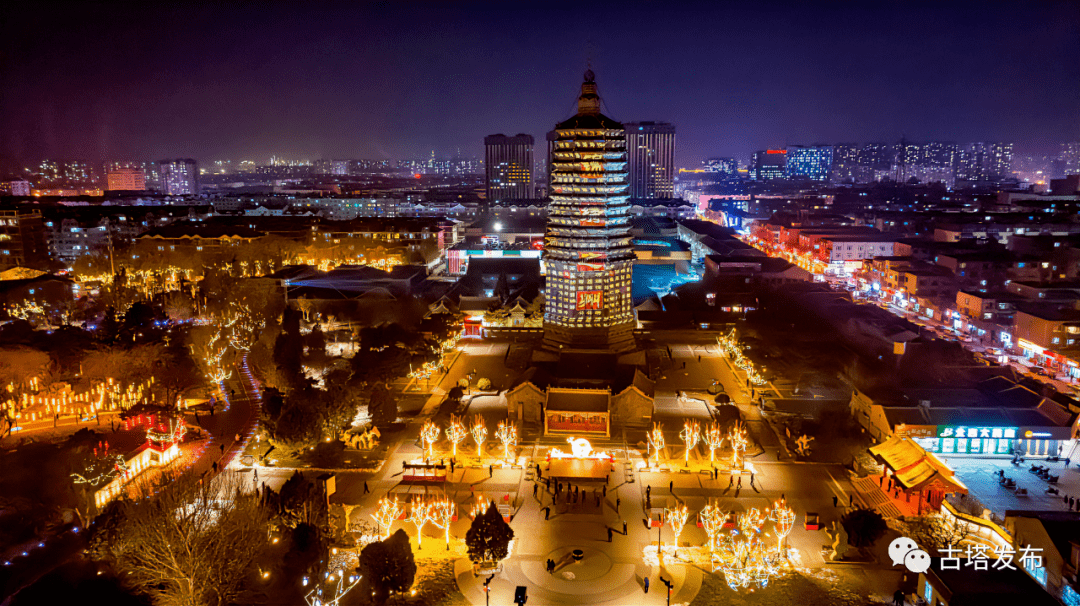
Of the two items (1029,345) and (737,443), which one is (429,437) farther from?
(1029,345)

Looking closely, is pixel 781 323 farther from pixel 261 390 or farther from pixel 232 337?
pixel 232 337

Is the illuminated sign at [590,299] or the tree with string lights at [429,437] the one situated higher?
the illuminated sign at [590,299]

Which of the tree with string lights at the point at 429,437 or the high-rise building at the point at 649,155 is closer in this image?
the tree with string lights at the point at 429,437

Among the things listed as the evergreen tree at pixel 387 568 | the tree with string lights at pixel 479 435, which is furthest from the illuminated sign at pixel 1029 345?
the evergreen tree at pixel 387 568

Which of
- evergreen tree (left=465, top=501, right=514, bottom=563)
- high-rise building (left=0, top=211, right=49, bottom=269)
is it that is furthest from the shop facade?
high-rise building (left=0, top=211, right=49, bottom=269)

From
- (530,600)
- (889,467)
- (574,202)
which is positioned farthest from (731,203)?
(530,600)

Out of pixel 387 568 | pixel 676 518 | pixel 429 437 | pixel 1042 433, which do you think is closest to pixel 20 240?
pixel 429 437

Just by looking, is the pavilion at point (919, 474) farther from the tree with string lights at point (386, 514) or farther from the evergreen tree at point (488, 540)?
the tree with string lights at point (386, 514)
